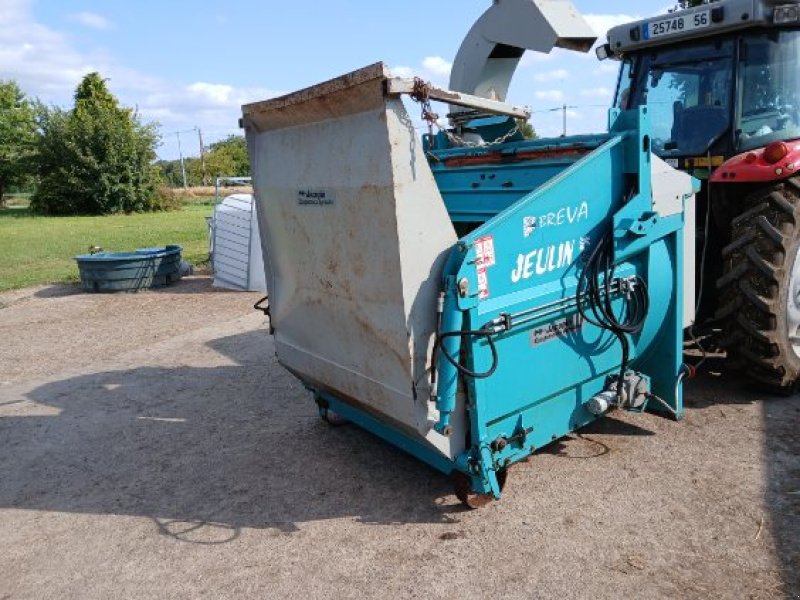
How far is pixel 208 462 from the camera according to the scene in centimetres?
418

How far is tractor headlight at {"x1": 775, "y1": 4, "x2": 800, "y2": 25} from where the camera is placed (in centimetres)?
441

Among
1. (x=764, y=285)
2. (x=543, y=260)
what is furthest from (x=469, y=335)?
(x=764, y=285)

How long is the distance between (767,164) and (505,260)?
214 centimetres

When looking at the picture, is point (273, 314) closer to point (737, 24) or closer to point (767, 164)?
point (767, 164)

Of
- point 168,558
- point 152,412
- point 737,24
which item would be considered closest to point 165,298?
point 152,412

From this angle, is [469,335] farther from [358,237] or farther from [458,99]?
[458,99]

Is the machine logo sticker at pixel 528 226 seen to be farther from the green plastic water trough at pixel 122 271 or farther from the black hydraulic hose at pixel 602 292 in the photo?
the green plastic water trough at pixel 122 271

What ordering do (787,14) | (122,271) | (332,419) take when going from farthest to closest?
(122,271) < (332,419) < (787,14)

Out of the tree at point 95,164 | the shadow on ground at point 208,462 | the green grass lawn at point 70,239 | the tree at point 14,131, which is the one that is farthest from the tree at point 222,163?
the shadow on ground at point 208,462

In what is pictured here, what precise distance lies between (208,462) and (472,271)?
2203mm

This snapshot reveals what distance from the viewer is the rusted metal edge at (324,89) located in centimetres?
283

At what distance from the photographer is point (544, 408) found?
348 centimetres

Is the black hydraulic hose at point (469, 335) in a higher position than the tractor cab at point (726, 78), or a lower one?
lower

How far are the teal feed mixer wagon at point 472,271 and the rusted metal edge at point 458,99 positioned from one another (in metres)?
0.01
